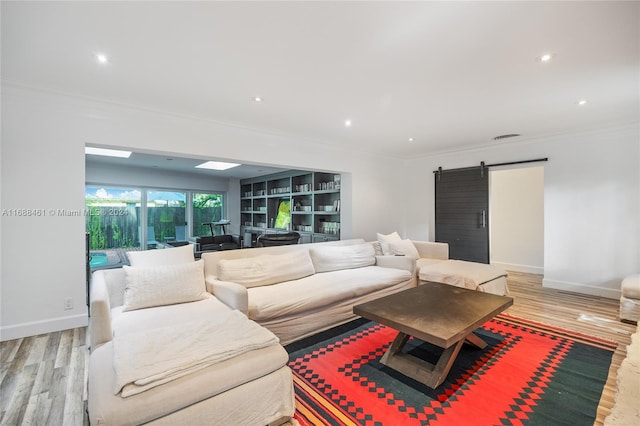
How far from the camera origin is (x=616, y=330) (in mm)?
2990

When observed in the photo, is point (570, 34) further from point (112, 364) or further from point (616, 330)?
point (112, 364)

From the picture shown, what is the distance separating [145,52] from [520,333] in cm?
413

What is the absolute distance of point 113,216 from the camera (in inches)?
261

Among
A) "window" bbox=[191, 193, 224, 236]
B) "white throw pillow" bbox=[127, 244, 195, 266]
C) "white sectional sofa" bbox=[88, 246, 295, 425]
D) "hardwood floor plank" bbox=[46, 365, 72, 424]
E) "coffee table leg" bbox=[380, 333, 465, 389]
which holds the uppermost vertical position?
"window" bbox=[191, 193, 224, 236]

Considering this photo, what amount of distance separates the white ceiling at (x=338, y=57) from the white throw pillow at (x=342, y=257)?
1.74 meters

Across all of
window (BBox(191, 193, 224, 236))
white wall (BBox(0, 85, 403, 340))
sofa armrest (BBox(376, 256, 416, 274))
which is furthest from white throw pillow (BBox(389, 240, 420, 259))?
window (BBox(191, 193, 224, 236))

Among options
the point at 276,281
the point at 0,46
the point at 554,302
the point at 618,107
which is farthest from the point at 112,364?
the point at 618,107

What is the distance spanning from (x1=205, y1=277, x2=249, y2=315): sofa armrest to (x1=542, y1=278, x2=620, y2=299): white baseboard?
4.83 meters

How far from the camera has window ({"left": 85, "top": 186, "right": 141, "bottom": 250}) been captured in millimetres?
6348

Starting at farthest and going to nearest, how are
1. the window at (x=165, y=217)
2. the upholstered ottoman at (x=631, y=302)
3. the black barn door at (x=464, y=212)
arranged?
the window at (x=165, y=217), the black barn door at (x=464, y=212), the upholstered ottoman at (x=631, y=302)

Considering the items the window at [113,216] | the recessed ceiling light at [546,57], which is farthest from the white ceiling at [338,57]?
the window at [113,216]

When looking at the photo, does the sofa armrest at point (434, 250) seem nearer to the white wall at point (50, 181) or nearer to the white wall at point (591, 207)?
the white wall at point (591, 207)

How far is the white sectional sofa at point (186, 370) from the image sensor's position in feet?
4.39

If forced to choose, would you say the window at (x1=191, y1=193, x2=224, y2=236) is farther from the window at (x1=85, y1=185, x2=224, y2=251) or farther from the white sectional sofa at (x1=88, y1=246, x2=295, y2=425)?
the white sectional sofa at (x1=88, y1=246, x2=295, y2=425)
